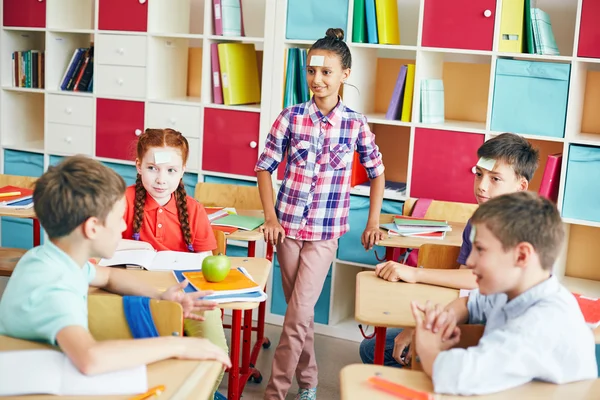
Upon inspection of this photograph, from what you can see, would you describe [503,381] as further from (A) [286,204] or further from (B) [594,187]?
(B) [594,187]

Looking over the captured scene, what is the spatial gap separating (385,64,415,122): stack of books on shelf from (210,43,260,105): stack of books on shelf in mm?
864

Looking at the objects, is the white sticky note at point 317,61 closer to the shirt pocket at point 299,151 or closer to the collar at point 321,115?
the collar at point 321,115

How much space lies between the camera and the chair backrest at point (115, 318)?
1.83 m

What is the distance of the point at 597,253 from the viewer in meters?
3.96

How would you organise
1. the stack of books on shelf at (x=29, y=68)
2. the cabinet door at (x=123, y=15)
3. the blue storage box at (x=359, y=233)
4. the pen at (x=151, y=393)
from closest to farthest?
the pen at (x=151, y=393)
the blue storage box at (x=359, y=233)
the cabinet door at (x=123, y=15)
the stack of books on shelf at (x=29, y=68)

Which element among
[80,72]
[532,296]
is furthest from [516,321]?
[80,72]

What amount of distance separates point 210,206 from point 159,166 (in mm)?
813

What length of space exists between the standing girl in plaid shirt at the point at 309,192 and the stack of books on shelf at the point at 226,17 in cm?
107

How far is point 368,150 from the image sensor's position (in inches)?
128

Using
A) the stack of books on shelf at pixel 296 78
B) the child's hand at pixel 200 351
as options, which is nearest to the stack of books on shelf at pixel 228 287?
the child's hand at pixel 200 351

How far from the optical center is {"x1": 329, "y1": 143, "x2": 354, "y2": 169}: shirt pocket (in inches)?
125

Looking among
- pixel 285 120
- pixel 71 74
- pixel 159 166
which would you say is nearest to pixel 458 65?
pixel 285 120

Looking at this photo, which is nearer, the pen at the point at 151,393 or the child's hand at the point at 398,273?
the pen at the point at 151,393

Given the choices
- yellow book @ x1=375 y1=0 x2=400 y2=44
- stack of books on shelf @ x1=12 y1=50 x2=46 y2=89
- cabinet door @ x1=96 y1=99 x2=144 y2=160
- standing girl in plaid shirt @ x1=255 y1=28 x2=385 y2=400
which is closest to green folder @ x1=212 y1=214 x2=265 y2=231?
standing girl in plaid shirt @ x1=255 y1=28 x2=385 y2=400
